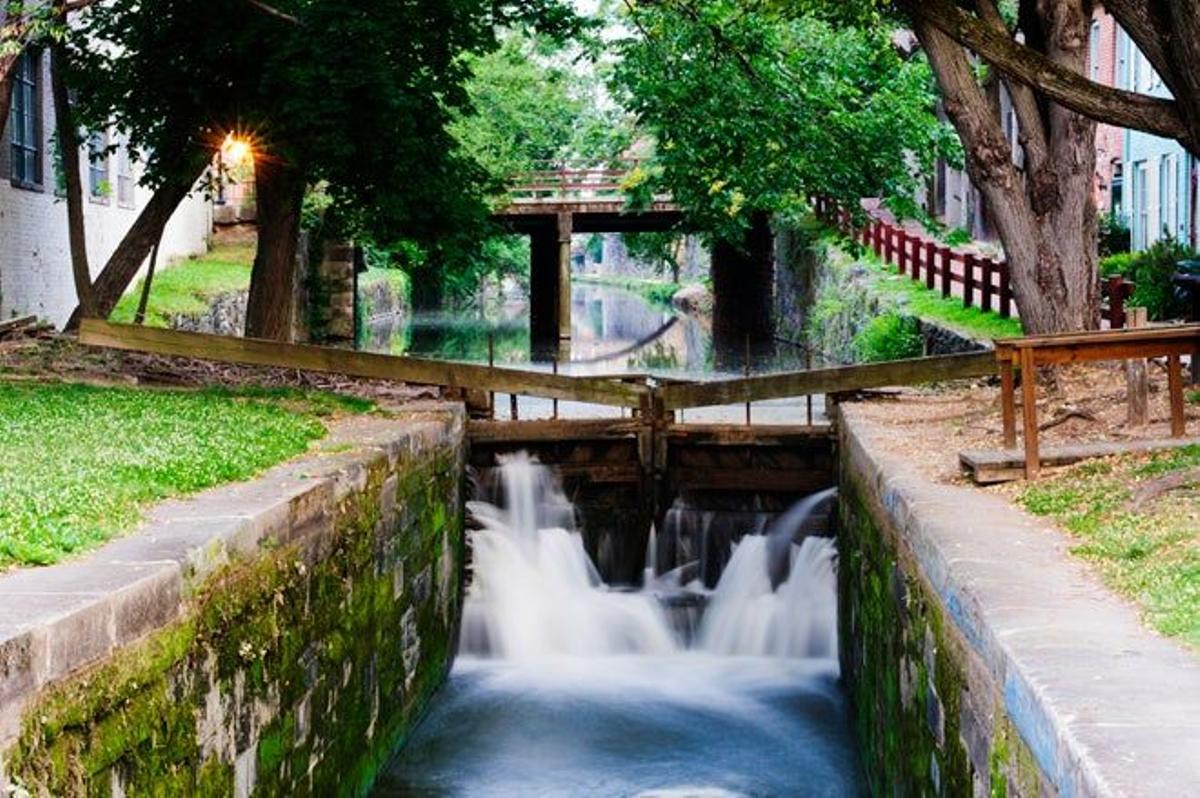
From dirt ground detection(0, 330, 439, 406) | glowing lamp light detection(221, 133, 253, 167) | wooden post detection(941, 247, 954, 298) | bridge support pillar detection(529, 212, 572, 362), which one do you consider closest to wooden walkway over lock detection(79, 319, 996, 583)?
dirt ground detection(0, 330, 439, 406)

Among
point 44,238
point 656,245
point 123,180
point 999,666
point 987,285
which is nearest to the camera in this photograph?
point 999,666

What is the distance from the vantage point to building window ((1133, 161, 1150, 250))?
35.8 meters

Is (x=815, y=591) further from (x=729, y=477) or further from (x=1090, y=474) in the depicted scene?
(x=1090, y=474)

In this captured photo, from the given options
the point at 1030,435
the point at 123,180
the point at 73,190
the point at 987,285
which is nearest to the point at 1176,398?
the point at 1030,435

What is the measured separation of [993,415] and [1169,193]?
A: 65.3 feet

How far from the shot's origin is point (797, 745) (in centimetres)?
1385

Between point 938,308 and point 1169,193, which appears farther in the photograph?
point 1169,193

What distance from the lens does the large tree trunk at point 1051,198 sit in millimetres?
16969

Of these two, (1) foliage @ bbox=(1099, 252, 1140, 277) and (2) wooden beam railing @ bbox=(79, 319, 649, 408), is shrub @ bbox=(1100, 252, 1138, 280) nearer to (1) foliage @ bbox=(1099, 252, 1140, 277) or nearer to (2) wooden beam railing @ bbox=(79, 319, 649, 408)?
(1) foliage @ bbox=(1099, 252, 1140, 277)

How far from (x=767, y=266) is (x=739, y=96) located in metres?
30.8

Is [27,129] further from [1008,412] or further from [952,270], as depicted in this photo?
[1008,412]

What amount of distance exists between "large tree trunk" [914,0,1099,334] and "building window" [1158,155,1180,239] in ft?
54.8

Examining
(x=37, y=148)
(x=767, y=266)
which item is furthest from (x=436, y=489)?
(x=767, y=266)

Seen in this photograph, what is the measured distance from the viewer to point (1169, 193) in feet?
111
